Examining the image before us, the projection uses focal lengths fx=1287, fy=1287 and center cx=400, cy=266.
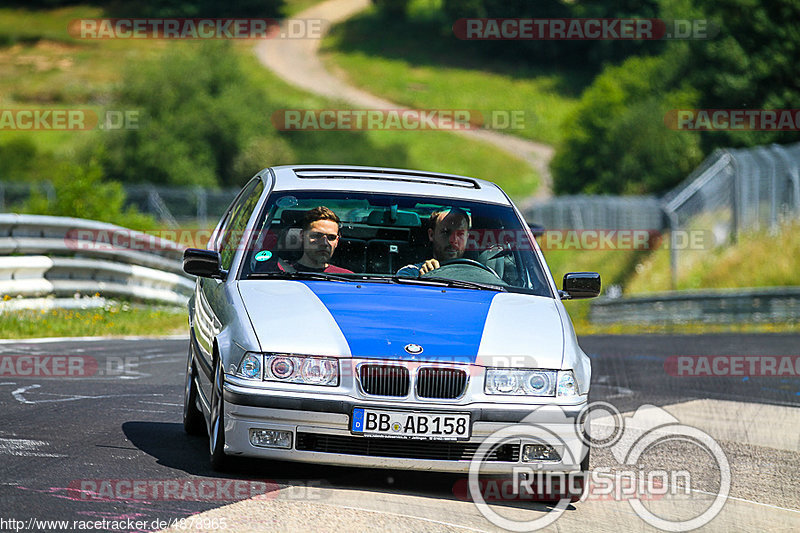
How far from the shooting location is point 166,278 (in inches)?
745

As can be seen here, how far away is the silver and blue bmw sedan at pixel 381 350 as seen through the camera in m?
6.10

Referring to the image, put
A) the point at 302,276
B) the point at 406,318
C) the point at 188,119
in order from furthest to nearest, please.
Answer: the point at 188,119, the point at 302,276, the point at 406,318

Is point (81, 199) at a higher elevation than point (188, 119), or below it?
below

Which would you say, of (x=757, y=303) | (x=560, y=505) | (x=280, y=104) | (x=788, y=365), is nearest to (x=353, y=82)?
(x=280, y=104)

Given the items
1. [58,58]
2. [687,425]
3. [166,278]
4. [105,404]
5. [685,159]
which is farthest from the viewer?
[58,58]

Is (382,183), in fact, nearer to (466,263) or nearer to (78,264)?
(466,263)

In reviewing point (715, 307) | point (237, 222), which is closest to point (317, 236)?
point (237, 222)

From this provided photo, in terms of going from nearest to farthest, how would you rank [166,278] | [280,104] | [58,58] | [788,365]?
1. [788,365]
2. [166,278]
3. [280,104]
4. [58,58]

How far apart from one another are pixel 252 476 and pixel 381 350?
959 mm

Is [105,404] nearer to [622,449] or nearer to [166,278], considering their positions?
[622,449]

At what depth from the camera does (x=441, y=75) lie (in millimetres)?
121500

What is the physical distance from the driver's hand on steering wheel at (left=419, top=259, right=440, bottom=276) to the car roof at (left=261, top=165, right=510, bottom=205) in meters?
0.46

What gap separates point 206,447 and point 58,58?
11138 centimetres

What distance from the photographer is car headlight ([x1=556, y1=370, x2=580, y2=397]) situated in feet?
20.8
